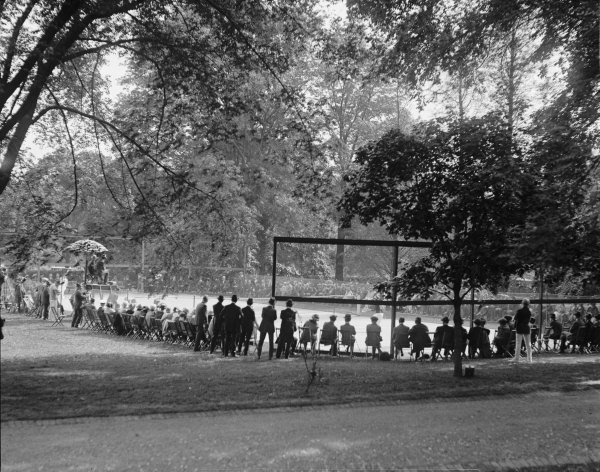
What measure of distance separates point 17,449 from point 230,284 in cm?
769

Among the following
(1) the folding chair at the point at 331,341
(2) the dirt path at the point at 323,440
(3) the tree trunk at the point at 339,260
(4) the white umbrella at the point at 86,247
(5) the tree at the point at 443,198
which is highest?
(5) the tree at the point at 443,198

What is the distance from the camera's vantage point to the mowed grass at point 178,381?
169 inches

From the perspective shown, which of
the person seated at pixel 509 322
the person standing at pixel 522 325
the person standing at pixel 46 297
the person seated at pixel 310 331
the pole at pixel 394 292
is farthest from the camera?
the person seated at pixel 509 322

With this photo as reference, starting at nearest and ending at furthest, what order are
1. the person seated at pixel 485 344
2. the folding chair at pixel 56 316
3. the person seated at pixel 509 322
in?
the folding chair at pixel 56 316, the person seated at pixel 485 344, the person seated at pixel 509 322

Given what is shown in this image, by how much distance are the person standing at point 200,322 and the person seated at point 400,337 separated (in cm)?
427

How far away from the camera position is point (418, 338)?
45.3 ft

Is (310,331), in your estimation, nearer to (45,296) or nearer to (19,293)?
(45,296)

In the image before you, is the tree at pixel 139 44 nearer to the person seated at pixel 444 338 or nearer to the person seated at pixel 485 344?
the person seated at pixel 444 338

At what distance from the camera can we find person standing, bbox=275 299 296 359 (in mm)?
12327

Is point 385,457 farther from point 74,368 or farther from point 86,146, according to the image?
point 86,146

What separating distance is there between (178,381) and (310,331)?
6.93 metres

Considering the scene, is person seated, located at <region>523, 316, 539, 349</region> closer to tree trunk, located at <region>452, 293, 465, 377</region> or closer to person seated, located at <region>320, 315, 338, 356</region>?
tree trunk, located at <region>452, 293, 465, 377</region>

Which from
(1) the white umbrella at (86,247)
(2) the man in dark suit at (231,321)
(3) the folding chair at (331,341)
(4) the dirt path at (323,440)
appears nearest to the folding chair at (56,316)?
(1) the white umbrella at (86,247)

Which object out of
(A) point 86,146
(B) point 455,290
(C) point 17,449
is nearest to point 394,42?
(B) point 455,290
